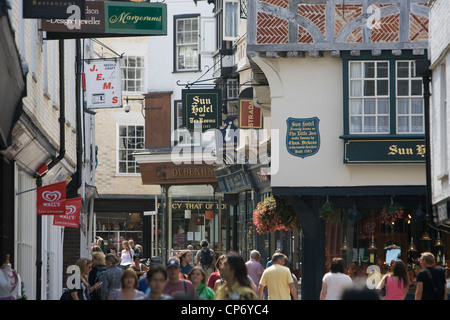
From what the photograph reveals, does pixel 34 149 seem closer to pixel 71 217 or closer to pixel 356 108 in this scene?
pixel 71 217

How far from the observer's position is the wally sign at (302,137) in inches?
924

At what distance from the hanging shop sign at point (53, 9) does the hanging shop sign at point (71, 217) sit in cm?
487

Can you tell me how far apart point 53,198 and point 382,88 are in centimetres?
884

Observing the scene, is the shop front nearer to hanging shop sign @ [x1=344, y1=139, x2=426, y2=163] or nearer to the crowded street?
the crowded street

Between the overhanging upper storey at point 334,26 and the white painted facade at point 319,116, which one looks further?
the white painted facade at point 319,116

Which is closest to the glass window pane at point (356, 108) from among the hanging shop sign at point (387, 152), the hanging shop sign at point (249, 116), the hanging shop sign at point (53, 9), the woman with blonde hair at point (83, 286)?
the hanging shop sign at point (387, 152)

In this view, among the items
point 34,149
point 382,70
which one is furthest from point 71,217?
point 382,70

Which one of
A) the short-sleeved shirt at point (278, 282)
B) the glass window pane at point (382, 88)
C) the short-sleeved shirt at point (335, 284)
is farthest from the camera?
the glass window pane at point (382, 88)

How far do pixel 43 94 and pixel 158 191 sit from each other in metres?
24.8

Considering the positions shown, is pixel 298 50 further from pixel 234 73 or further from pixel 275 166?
pixel 234 73

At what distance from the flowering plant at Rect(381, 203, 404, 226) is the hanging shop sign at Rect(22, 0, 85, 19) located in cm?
1006

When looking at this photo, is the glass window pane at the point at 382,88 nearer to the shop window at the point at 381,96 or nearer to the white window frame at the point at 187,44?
the shop window at the point at 381,96

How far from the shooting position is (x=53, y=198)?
1725 cm

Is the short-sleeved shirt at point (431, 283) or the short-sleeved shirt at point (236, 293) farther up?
the short-sleeved shirt at point (236, 293)
